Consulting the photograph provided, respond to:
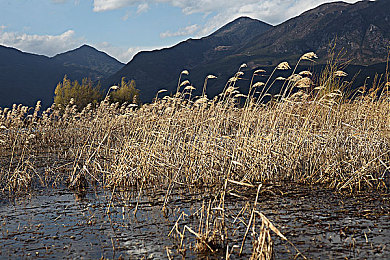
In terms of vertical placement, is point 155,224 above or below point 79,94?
below

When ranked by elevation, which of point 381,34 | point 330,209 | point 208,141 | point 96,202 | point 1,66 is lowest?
point 330,209

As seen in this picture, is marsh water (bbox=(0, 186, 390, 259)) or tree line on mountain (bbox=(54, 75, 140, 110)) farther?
tree line on mountain (bbox=(54, 75, 140, 110))

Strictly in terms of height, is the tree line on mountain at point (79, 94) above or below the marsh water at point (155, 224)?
above

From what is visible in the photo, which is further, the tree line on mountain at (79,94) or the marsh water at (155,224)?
the tree line on mountain at (79,94)

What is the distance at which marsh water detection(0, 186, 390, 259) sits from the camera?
3.92m

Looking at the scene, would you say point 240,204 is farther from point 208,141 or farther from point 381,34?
point 381,34

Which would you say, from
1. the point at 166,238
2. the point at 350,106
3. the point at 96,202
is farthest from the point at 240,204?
the point at 350,106

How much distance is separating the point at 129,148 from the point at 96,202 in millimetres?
1622

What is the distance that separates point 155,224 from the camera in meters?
4.86

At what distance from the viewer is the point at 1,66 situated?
623 feet

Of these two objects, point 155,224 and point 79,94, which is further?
point 79,94

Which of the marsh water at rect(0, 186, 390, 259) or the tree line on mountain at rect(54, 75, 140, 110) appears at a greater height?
the tree line on mountain at rect(54, 75, 140, 110)

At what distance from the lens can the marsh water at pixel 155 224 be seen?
3.92 metres

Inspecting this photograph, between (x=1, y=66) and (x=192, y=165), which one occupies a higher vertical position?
(x=1, y=66)
